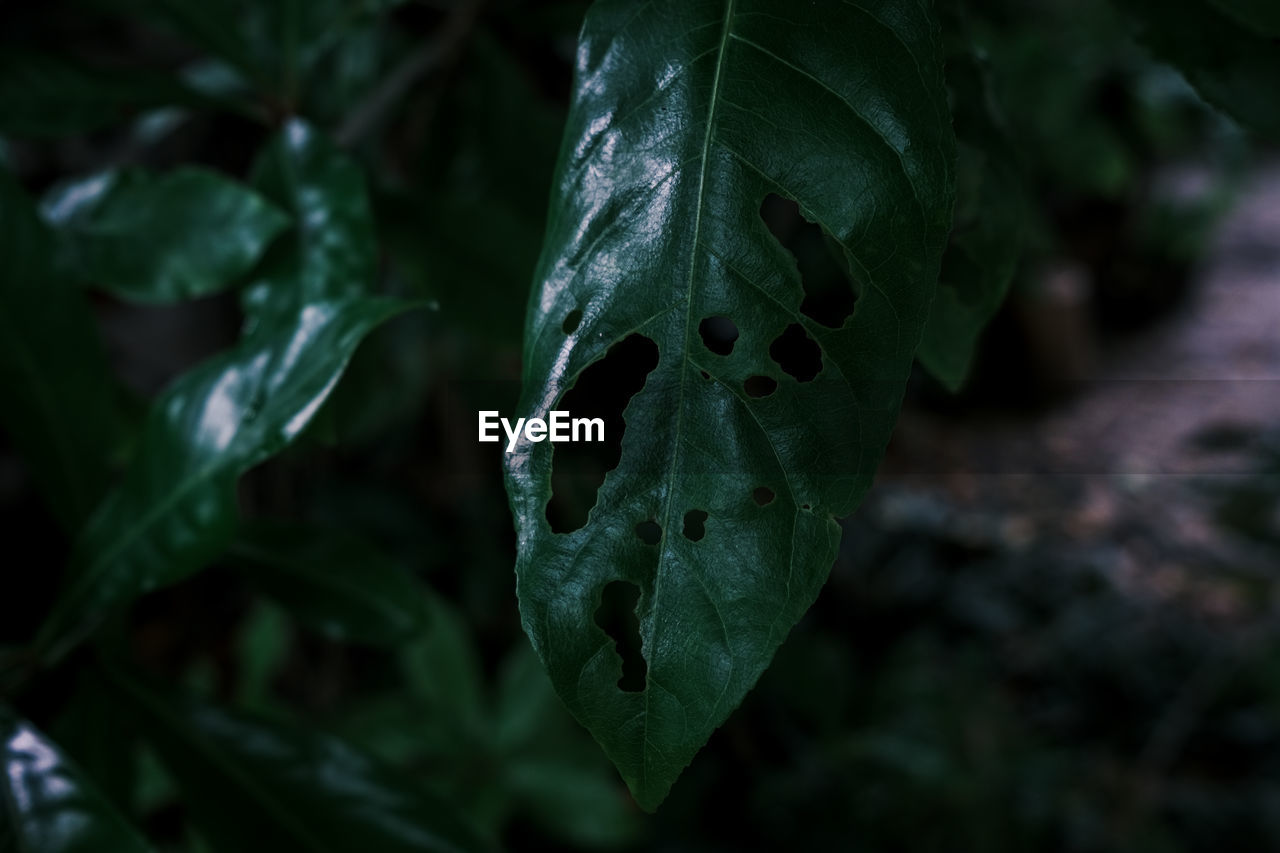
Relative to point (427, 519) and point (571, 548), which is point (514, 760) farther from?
point (571, 548)

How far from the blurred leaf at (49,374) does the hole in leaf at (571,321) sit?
46cm

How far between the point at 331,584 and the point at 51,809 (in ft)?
0.80

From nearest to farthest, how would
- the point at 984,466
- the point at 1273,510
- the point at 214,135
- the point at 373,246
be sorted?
1. the point at 373,246
2. the point at 1273,510
3. the point at 214,135
4. the point at 984,466

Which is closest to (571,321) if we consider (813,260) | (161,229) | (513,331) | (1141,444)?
(161,229)

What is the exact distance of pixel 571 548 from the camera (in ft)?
1.21

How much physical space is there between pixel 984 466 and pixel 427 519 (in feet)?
7.41

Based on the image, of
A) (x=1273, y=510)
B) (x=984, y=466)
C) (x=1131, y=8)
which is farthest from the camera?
(x=984, y=466)

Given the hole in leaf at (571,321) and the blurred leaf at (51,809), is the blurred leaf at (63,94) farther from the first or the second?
the hole in leaf at (571,321)

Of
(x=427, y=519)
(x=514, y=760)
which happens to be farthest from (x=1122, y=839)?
(x=427, y=519)

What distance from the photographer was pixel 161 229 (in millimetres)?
701

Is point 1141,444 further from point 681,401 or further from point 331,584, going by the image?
point 681,401

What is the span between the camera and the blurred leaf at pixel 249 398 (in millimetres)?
494

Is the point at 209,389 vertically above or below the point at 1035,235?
below

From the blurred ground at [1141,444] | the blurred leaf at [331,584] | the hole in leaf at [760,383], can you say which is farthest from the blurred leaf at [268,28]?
the blurred ground at [1141,444]
